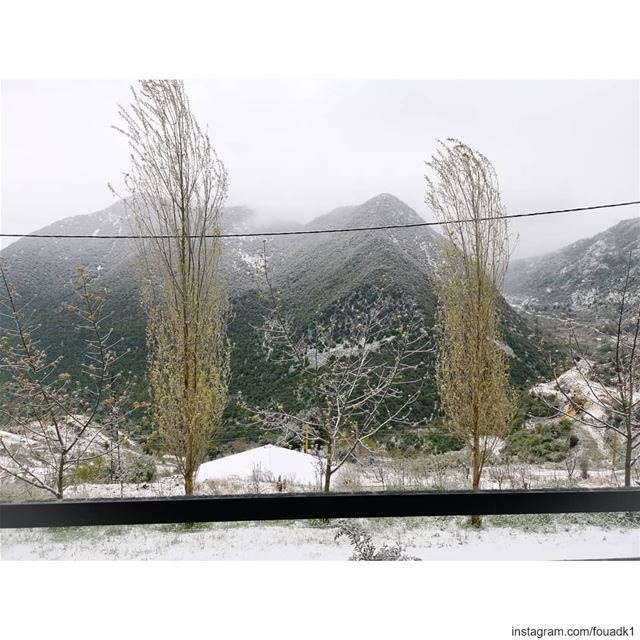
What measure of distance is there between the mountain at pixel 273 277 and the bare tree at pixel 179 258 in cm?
14

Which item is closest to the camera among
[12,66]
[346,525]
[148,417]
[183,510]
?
[183,510]

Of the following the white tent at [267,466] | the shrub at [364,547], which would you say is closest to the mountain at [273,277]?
the white tent at [267,466]

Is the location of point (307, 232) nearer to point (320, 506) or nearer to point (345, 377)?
point (345, 377)

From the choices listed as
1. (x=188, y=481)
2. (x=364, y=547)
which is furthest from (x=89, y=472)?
(x=364, y=547)

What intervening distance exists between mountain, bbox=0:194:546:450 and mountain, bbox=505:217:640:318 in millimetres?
223

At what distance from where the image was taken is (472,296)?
141 inches

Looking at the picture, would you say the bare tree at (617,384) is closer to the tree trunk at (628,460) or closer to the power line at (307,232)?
the tree trunk at (628,460)

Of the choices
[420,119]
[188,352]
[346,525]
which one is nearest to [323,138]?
[420,119]

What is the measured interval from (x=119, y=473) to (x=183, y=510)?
45.9 inches

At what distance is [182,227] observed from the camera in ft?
11.2

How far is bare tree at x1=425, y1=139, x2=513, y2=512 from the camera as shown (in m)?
3.55

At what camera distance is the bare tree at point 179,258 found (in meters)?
3.42
